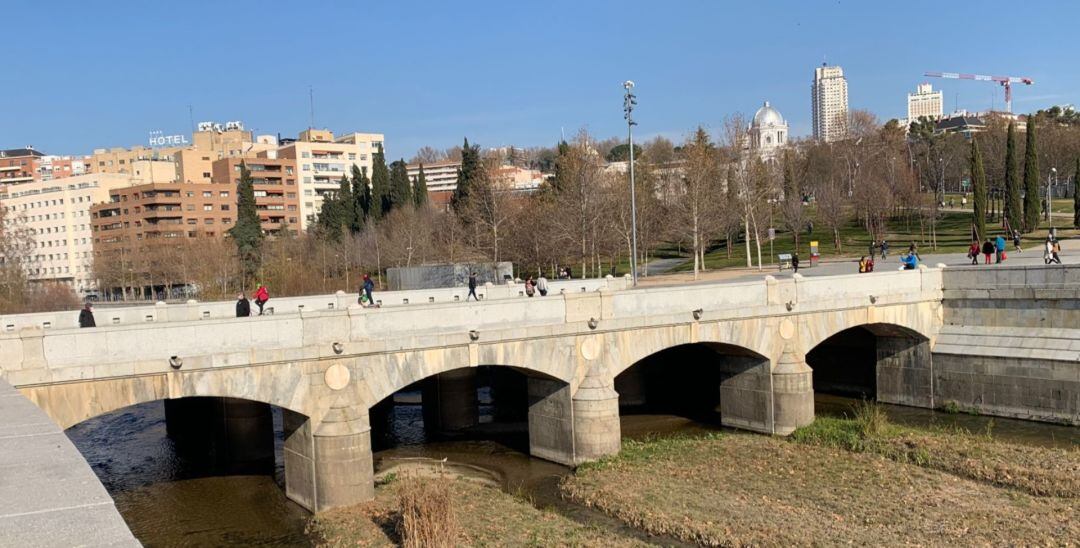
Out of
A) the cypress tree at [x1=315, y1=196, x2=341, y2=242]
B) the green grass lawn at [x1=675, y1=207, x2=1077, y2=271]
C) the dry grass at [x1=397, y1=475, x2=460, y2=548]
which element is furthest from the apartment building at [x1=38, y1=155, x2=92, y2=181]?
the dry grass at [x1=397, y1=475, x2=460, y2=548]

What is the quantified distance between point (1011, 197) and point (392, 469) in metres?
58.9

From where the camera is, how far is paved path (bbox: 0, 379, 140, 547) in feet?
15.2

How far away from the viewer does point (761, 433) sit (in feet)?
87.0

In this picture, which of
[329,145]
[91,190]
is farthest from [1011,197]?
[91,190]

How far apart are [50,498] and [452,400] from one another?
77.6 ft

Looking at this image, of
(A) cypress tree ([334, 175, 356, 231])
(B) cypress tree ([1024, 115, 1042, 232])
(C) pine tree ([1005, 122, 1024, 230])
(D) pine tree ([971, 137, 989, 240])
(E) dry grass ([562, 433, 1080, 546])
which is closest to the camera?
(E) dry grass ([562, 433, 1080, 546])

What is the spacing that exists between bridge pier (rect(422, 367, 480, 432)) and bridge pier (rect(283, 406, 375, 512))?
8.98m

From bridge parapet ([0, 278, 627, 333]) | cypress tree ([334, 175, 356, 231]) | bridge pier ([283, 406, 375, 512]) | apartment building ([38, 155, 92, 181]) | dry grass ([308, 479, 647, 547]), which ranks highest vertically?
apartment building ([38, 155, 92, 181])

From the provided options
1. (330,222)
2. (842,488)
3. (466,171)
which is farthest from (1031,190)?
(330,222)

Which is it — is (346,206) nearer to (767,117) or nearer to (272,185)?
(272,185)

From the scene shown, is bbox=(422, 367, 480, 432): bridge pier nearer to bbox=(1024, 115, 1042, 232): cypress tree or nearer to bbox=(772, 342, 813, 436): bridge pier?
bbox=(772, 342, 813, 436): bridge pier

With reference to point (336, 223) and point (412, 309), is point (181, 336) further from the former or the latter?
point (336, 223)

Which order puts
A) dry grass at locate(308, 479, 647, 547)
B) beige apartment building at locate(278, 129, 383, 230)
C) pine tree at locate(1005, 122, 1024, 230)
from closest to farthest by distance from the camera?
dry grass at locate(308, 479, 647, 547), pine tree at locate(1005, 122, 1024, 230), beige apartment building at locate(278, 129, 383, 230)

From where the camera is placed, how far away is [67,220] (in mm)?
118812
